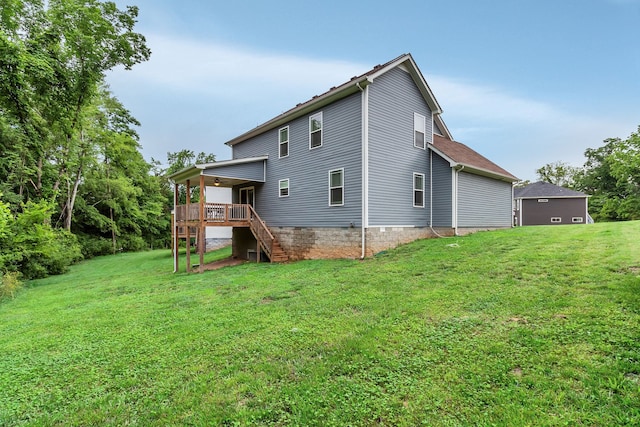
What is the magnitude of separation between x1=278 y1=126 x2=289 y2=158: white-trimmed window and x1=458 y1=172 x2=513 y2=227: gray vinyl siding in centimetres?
788

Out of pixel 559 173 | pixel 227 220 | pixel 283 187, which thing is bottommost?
pixel 227 220

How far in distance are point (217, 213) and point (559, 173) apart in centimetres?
5197

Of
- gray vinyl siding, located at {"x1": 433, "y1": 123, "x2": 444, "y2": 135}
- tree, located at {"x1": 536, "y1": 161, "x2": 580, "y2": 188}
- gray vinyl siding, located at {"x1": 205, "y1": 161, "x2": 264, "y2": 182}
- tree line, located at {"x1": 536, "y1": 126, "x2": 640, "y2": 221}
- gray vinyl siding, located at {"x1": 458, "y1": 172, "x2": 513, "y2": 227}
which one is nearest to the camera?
gray vinyl siding, located at {"x1": 458, "y1": 172, "x2": 513, "y2": 227}

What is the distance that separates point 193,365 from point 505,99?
23049mm

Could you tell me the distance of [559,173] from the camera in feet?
144

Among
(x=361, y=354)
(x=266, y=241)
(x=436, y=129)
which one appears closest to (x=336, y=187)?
(x=266, y=241)

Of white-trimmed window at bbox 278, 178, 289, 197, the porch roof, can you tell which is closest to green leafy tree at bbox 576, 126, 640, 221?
white-trimmed window at bbox 278, 178, 289, 197

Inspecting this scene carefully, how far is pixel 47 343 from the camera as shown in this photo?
4691 millimetres

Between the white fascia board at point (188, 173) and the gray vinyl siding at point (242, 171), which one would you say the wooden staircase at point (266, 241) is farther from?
the white fascia board at point (188, 173)

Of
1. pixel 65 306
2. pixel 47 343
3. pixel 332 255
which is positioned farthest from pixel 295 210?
pixel 47 343

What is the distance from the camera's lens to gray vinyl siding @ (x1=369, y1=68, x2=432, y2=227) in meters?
11.0

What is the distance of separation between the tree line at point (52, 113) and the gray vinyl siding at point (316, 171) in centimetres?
942

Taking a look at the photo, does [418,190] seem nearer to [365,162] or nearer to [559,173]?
[365,162]

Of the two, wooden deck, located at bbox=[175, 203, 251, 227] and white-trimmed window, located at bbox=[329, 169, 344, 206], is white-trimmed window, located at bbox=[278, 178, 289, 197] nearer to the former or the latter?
wooden deck, located at bbox=[175, 203, 251, 227]
